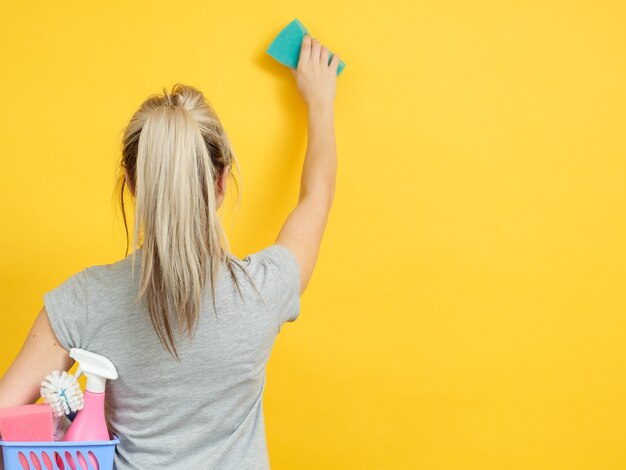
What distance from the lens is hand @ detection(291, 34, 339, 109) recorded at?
4.95ft

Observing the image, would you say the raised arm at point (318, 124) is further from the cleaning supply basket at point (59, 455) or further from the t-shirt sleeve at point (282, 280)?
the cleaning supply basket at point (59, 455)

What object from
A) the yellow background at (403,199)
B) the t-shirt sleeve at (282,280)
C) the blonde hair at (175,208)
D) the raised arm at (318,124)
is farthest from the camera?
the yellow background at (403,199)

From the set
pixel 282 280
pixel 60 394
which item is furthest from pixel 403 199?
pixel 60 394

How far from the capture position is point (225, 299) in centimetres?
113

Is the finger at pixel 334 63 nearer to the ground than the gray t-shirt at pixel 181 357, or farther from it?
farther from it

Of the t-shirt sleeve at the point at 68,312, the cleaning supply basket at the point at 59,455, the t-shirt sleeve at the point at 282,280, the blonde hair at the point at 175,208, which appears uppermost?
the blonde hair at the point at 175,208

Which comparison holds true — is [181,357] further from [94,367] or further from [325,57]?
[325,57]

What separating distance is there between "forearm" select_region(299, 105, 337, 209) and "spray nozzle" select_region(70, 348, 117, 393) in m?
0.47

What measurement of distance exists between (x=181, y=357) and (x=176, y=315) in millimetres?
64

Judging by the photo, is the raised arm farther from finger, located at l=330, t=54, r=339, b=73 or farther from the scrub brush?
the scrub brush

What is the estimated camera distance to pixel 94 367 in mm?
1114

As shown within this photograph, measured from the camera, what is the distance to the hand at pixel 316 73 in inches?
59.4

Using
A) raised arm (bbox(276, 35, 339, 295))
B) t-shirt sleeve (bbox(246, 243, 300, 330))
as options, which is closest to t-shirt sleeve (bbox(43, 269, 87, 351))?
t-shirt sleeve (bbox(246, 243, 300, 330))

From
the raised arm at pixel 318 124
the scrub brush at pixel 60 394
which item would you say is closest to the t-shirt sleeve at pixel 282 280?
the raised arm at pixel 318 124
